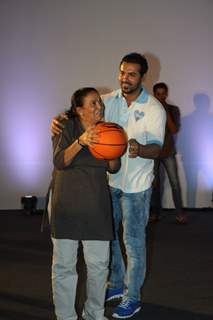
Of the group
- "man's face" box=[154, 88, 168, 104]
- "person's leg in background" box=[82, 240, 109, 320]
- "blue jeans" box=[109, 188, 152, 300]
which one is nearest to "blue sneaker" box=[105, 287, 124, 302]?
"blue jeans" box=[109, 188, 152, 300]

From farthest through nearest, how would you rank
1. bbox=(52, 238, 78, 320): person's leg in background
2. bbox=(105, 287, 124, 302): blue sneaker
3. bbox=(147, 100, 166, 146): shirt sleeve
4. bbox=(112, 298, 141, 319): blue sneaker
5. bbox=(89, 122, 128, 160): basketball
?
1. bbox=(105, 287, 124, 302): blue sneaker
2. bbox=(112, 298, 141, 319): blue sneaker
3. bbox=(147, 100, 166, 146): shirt sleeve
4. bbox=(52, 238, 78, 320): person's leg in background
5. bbox=(89, 122, 128, 160): basketball

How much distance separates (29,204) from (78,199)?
145 inches

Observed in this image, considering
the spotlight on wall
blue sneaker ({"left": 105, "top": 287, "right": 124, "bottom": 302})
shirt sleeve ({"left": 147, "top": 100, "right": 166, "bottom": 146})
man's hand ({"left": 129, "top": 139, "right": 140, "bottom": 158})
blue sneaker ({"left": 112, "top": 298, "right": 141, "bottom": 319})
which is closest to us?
man's hand ({"left": 129, "top": 139, "right": 140, "bottom": 158})

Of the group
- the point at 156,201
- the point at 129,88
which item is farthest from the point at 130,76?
the point at 156,201

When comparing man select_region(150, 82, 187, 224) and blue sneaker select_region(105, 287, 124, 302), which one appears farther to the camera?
man select_region(150, 82, 187, 224)

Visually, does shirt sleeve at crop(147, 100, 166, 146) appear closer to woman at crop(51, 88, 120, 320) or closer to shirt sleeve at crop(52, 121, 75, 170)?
woman at crop(51, 88, 120, 320)

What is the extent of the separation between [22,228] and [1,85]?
1.82 meters

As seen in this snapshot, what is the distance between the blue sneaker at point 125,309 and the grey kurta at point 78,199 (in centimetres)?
70

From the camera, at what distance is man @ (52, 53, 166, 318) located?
3117mm

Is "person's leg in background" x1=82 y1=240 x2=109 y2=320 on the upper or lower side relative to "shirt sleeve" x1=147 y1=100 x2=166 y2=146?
lower

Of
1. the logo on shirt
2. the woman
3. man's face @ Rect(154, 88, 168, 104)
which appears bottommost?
the woman

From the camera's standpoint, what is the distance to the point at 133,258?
3.21 metres

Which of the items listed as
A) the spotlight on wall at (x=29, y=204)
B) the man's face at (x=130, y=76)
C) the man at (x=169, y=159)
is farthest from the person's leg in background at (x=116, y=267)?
Answer: the spotlight on wall at (x=29, y=204)

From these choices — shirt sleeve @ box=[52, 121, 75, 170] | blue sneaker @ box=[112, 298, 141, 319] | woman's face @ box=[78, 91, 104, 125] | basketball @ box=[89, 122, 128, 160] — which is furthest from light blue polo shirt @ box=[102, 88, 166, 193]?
A: blue sneaker @ box=[112, 298, 141, 319]
